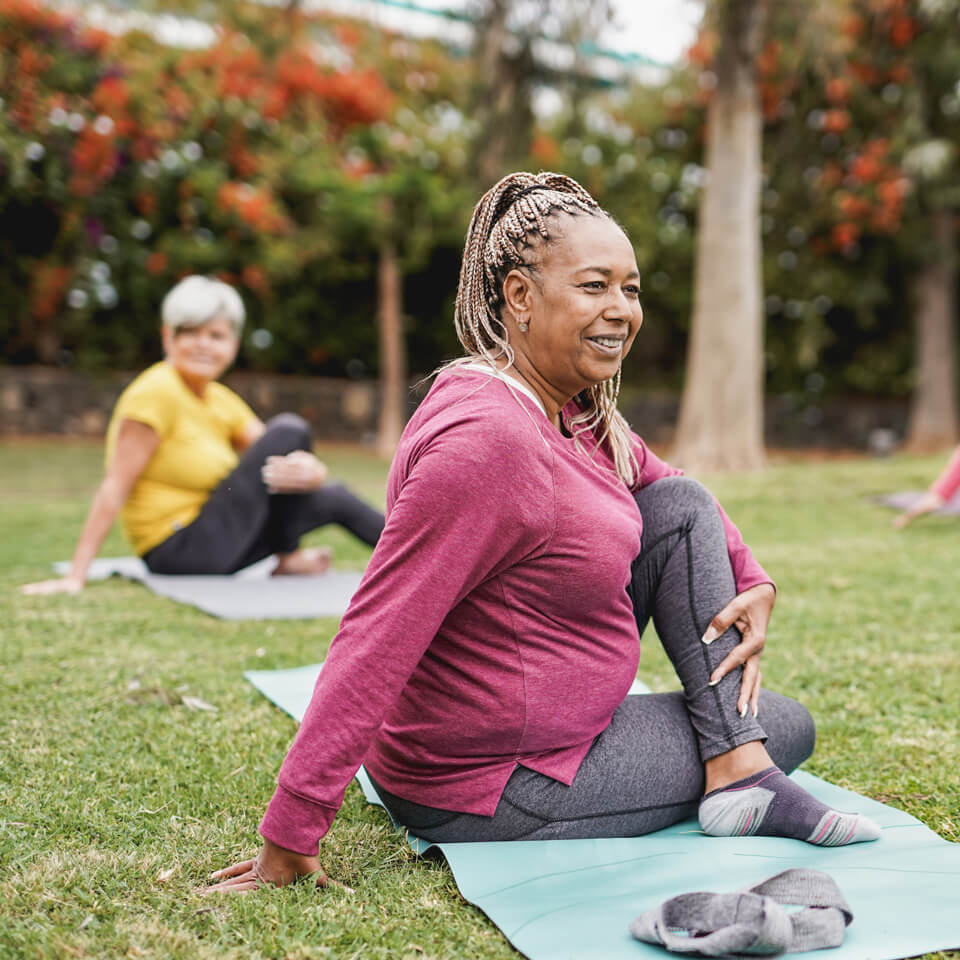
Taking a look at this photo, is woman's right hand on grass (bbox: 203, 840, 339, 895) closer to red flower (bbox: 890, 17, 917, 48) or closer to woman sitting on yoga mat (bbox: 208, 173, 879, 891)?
woman sitting on yoga mat (bbox: 208, 173, 879, 891)

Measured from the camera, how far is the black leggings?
497 cm

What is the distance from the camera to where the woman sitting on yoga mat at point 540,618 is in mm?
1771

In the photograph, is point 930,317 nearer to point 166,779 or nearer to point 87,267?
point 87,267

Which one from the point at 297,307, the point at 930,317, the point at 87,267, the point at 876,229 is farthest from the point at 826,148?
the point at 87,267

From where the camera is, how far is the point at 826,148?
1535cm

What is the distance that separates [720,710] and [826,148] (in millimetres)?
14967

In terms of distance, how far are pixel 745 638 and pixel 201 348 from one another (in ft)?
11.4

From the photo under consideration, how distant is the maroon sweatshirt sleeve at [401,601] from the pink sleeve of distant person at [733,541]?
638 millimetres

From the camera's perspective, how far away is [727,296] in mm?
10672

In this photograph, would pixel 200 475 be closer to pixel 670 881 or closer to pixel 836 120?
pixel 670 881

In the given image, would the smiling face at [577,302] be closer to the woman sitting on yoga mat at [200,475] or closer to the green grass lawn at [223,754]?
the green grass lawn at [223,754]

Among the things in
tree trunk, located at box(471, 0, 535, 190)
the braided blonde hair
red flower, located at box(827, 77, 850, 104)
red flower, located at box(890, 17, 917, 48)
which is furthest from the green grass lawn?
red flower, located at box(890, 17, 917, 48)

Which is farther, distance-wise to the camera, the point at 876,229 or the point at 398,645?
the point at 876,229

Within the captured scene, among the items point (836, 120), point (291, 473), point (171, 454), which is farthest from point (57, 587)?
point (836, 120)
